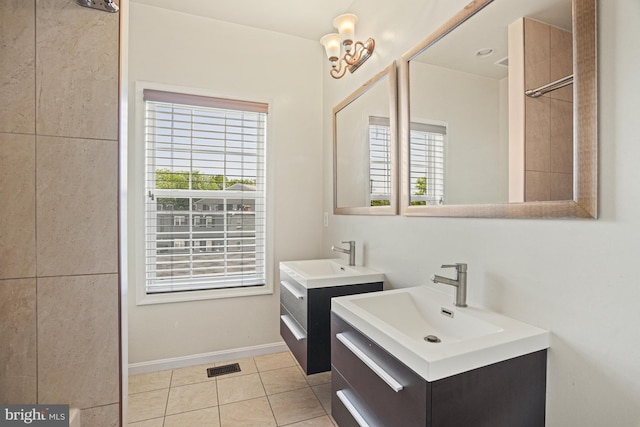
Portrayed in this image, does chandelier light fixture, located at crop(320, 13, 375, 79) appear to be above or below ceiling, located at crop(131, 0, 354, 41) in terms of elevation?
below

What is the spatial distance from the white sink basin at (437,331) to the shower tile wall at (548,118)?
1.53ft

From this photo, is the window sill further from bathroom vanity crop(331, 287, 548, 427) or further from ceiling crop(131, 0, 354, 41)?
ceiling crop(131, 0, 354, 41)

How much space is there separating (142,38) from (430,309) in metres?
2.70

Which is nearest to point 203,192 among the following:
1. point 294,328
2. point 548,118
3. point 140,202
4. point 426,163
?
point 140,202

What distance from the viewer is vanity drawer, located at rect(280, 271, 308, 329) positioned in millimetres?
1727

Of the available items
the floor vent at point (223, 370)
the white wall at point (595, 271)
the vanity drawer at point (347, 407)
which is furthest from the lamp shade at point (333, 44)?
the floor vent at point (223, 370)

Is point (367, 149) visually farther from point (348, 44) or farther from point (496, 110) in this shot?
point (496, 110)

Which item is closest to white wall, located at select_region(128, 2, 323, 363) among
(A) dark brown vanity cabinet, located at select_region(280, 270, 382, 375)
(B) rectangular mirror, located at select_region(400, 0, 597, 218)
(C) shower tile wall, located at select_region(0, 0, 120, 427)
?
(A) dark brown vanity cabinet, located at select_region(280, 270, 382, 375)

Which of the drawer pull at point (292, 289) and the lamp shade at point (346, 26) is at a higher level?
the lamp shade at point (346, 26)

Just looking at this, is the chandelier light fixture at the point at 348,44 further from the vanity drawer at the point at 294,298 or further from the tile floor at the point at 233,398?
the tile floor at the point at 233,398

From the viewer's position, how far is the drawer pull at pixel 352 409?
3.54 ft

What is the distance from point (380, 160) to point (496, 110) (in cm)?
79

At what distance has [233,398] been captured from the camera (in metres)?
1.95

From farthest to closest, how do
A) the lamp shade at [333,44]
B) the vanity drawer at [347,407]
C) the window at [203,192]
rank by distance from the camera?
1. the window at [203,192]
2. the lamp shade at [333,44]
3. the vanity drawer at [347,407]
